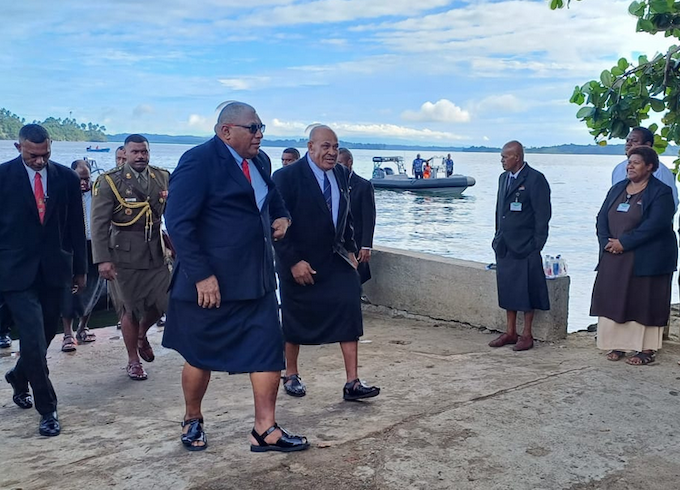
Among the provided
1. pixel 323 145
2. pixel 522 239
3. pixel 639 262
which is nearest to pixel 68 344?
pixel 323 145

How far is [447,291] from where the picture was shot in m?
7.89

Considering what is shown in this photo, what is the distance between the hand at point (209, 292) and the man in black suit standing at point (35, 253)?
1.42 m

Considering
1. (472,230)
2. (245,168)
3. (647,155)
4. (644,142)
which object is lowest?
(472,230)

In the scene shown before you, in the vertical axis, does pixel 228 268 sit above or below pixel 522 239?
above

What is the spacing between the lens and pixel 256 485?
386 centimetres

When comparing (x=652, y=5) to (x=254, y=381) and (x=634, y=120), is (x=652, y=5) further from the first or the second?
(x=254, y=381)

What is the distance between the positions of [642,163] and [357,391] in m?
3.08

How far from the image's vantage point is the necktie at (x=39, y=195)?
4.98 m

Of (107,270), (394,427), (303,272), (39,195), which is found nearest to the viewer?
(394,427)

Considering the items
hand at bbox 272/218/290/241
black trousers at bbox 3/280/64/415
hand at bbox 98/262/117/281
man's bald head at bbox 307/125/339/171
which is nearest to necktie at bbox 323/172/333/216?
→ man's bald head at bbox 307/125/339/171

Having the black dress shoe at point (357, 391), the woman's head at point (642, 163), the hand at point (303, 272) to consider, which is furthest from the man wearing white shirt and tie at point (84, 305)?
the woman's head at point (642, 163)

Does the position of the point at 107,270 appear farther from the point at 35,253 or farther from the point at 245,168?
the point at 245,168

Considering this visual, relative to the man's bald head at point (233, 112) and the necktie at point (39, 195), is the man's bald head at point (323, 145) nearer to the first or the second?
the man's bald head at point (233, 112)

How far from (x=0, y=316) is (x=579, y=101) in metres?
5.35
